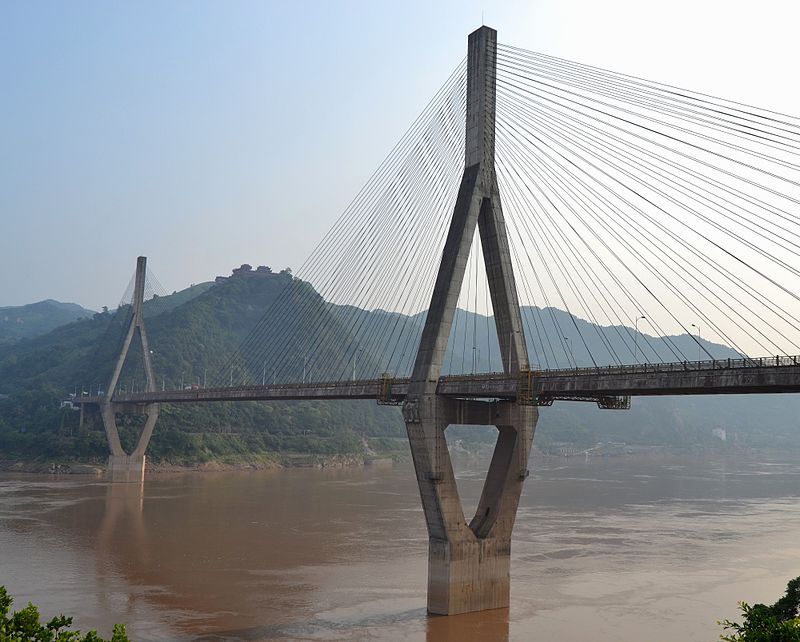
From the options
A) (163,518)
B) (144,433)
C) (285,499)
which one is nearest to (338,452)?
(144,433)

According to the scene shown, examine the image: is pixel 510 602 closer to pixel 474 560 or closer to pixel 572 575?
pixel 474 560

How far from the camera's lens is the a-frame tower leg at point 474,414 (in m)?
27.9

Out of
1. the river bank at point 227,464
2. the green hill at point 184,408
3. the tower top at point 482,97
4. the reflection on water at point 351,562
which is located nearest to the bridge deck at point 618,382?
the reflection on water at point 351,562

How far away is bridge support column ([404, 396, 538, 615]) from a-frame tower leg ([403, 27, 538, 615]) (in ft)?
0.12

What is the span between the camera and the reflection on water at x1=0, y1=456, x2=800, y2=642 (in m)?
26.7

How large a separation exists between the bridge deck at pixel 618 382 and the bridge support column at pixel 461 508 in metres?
0.78

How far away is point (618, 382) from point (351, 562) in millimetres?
17826

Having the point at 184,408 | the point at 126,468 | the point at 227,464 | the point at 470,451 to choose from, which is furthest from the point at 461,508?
the point at 470,451

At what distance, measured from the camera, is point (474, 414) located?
1173 inches

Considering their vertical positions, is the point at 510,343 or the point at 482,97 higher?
the point at 482,97

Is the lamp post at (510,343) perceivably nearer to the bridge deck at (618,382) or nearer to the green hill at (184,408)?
the bridge deck at (618,382)

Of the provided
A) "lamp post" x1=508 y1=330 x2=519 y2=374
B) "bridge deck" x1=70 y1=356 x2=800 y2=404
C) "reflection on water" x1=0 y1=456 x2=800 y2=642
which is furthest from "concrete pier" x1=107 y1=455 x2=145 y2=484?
"lamp post" x1=508 y1=330 x2=519 y2=374

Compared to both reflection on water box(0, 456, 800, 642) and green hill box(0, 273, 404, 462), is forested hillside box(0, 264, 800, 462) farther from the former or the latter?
reflection on water box(0, 456, 800, 642)

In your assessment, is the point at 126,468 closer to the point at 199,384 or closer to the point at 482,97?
the point at 199,384
